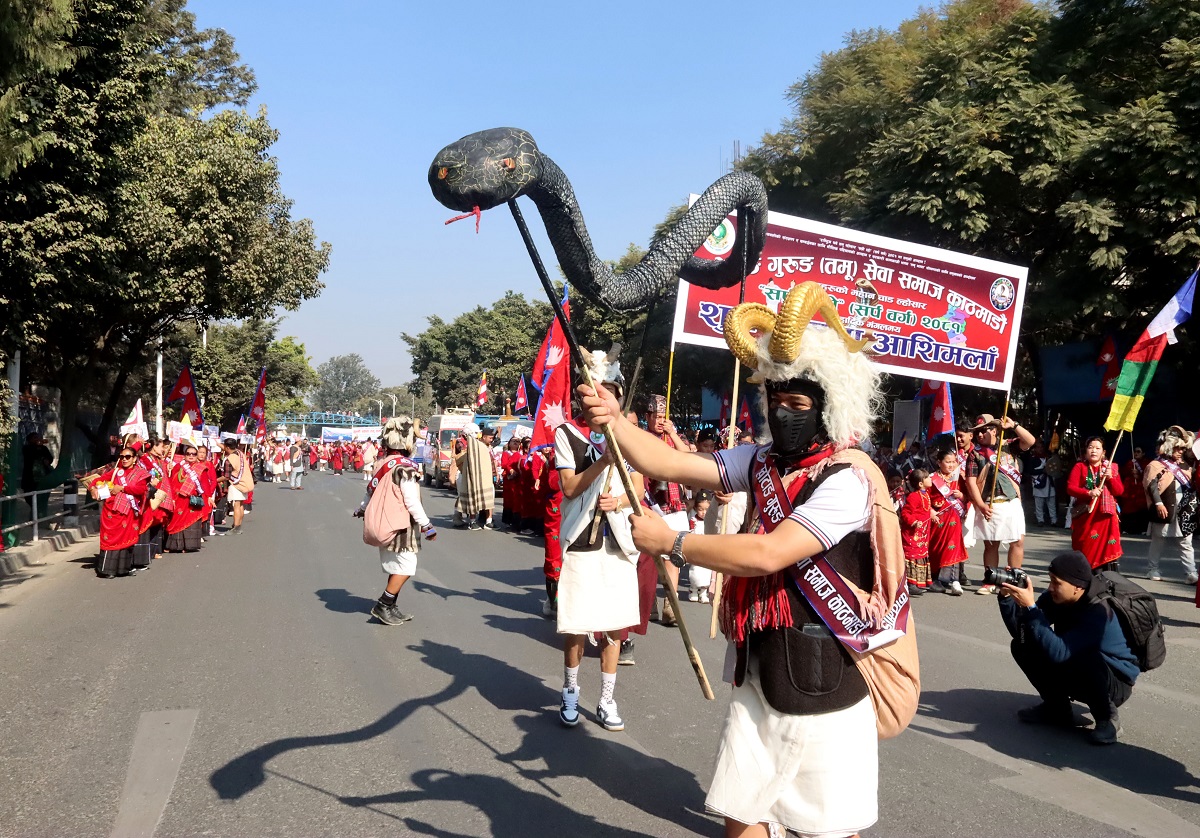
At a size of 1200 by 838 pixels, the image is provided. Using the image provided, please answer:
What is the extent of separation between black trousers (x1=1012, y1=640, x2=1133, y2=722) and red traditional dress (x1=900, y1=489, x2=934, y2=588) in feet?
14.7

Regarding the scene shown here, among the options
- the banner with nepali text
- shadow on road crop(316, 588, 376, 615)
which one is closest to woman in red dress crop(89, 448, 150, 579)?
shadow on road crop(316, 588, 376, 615)

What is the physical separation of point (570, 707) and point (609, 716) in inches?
8.9

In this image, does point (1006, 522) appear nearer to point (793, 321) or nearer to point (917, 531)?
point (917, 531)

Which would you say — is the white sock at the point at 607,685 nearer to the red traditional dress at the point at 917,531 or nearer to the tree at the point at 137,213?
the red traditional dress at the point at 917,531

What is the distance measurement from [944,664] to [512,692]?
10.5 ft

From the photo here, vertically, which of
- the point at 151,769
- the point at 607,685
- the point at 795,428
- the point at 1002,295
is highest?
the point at 1002,295

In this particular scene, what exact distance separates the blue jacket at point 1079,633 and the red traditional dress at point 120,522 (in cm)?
973

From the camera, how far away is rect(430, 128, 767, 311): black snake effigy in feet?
9.27

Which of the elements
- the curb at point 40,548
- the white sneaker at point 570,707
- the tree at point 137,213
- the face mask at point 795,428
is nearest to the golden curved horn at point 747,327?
the face mask at point 795,428

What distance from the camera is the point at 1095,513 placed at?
30.5 feet

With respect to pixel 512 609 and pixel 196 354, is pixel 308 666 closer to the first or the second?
pixel 512 609

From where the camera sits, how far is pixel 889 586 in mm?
2691

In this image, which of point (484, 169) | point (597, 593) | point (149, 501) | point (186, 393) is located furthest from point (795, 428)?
point (186, 393)

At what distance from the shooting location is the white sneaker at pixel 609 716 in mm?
5387
